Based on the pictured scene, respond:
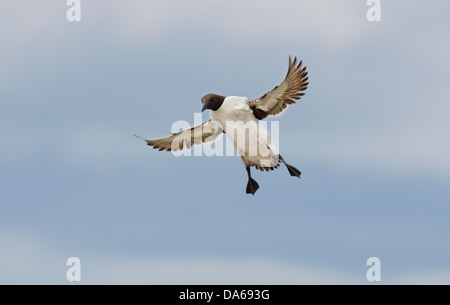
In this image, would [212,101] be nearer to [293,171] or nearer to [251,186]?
[293,171]

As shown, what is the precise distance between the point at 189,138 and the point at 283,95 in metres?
3.20

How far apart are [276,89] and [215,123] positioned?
1.95 meters

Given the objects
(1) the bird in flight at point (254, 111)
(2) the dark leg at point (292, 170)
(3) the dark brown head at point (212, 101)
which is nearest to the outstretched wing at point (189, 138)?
(1) the bird in flight at point (254, 111)

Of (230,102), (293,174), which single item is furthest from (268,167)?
(230,102)

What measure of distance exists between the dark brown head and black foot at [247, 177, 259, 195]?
2810 mm

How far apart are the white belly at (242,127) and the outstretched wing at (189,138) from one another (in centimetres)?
114

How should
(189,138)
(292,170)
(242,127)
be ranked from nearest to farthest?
(242,127) → (292,170) → (189,138)

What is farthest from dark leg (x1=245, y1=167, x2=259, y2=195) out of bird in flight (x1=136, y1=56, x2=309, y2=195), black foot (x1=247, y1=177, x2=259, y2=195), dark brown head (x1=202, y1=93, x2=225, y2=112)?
dark brown head (x1=202, y1=93, x2=225, y2=112)

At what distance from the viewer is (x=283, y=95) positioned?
2172 cm

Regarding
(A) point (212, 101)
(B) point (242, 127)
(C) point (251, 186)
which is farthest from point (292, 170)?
(A) point (212, 101)

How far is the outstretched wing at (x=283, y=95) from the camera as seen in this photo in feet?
70.6

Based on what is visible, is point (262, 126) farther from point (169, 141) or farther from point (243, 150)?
point (169, 141)

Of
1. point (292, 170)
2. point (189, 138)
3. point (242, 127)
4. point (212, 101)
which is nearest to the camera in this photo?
point (242, 127)
